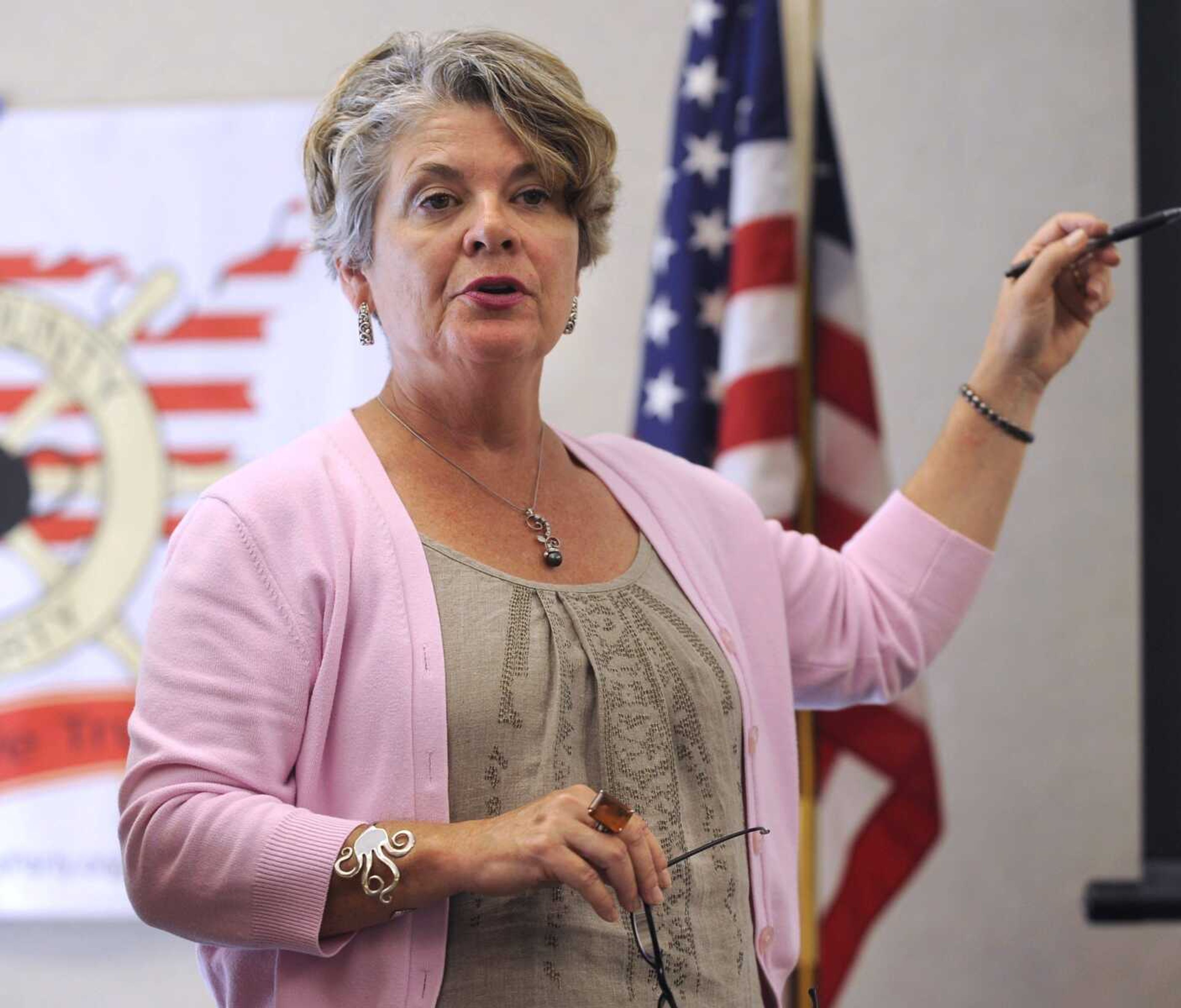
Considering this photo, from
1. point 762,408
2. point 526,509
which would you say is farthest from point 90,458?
point 526,509

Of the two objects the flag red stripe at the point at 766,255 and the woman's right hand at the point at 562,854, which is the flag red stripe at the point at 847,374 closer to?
the flag red stripe at the point at 766,255

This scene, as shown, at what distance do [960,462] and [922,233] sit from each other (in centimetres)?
111

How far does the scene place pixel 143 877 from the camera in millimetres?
879

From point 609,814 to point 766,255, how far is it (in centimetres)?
125

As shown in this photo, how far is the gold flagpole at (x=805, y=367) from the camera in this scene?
6.12ft

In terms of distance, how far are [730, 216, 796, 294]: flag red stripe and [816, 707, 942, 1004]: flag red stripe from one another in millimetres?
657

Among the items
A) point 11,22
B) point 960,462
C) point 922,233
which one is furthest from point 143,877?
point 11,22

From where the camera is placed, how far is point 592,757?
1.00m

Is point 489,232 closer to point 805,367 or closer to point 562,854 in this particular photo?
point 562,854

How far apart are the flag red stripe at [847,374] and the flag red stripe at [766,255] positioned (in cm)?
12

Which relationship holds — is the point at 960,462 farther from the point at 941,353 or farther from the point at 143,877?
the point at 941,353

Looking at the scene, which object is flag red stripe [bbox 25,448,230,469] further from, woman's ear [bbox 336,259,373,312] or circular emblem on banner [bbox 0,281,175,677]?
woman's ear [bbox 336,259,373,312]

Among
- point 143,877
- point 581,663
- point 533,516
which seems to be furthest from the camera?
point 533,516

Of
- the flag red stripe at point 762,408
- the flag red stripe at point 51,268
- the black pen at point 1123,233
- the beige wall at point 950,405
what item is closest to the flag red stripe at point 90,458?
the flag red stripe at point 51,268
